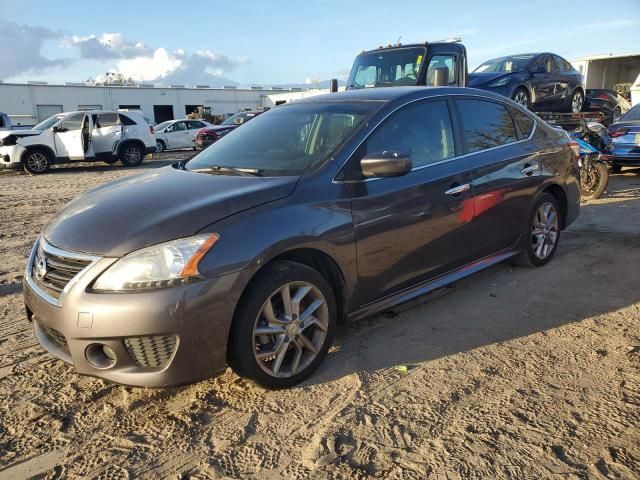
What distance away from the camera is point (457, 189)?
3.86m

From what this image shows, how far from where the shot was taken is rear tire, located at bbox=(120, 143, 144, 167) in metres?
16.1

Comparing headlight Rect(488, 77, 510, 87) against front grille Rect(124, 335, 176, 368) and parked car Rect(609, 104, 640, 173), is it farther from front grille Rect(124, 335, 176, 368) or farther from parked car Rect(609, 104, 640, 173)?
front grille Rect(124, 335, 176, 368)

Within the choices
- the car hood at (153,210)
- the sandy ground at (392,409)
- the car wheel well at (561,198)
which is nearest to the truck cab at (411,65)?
the car wheel well at (561,198)

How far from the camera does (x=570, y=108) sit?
12164mm

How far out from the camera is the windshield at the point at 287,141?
3.38 metres

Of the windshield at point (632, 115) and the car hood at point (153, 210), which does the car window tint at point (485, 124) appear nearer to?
the car hood at point (153, 210)

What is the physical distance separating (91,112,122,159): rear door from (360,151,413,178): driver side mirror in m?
14.3

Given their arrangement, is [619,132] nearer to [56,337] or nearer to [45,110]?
[56,337]

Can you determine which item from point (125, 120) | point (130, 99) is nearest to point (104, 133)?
point (125, 120)

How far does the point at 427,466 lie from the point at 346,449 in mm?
385

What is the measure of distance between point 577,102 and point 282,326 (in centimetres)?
1229

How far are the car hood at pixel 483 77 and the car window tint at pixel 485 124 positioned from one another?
5.84 metres

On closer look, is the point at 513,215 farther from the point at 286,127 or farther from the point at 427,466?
the point at 427,466

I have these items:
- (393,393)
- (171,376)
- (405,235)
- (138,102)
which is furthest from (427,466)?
(138,102)
